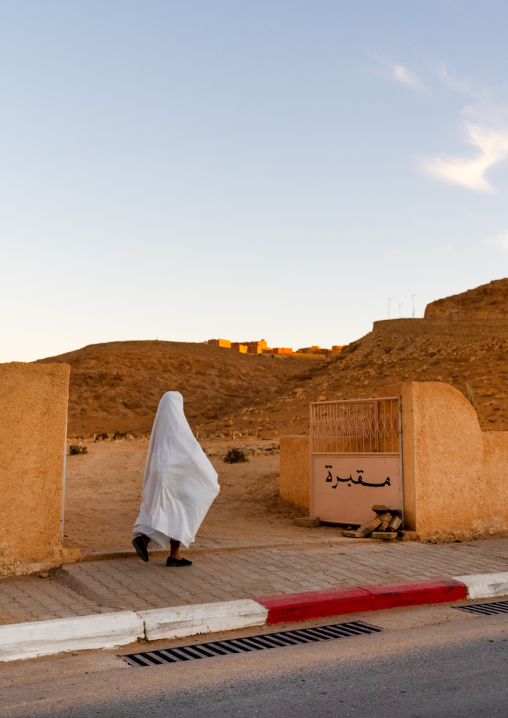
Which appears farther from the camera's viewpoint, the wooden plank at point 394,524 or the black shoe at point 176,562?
the wooden plank at point 394,524

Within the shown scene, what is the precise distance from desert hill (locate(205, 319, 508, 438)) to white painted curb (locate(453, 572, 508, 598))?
81.7 ft

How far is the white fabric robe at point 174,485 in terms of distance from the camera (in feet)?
25.5

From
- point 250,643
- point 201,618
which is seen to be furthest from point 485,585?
point 201,618

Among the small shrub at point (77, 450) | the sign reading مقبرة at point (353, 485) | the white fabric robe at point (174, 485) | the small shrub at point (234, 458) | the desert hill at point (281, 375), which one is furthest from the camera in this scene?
the desert hill at point (281, 375)

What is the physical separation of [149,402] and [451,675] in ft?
189

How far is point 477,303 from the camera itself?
69562 millimetres

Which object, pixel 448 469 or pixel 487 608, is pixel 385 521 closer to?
pixel 448 469

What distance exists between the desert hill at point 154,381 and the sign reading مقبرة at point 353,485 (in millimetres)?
39224

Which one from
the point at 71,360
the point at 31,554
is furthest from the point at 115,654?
the point at 71,360

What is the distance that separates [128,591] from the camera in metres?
6.90

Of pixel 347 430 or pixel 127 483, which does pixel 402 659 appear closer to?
pixel 347 430

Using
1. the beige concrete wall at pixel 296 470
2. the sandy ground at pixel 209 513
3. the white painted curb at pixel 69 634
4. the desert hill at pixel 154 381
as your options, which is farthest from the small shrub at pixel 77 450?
the desert hill at pixel 154 381

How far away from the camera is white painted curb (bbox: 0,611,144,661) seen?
538 cm

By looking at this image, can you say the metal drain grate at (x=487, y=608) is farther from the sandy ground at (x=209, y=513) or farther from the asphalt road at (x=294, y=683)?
the sandy ground at (x=209, y=513)
